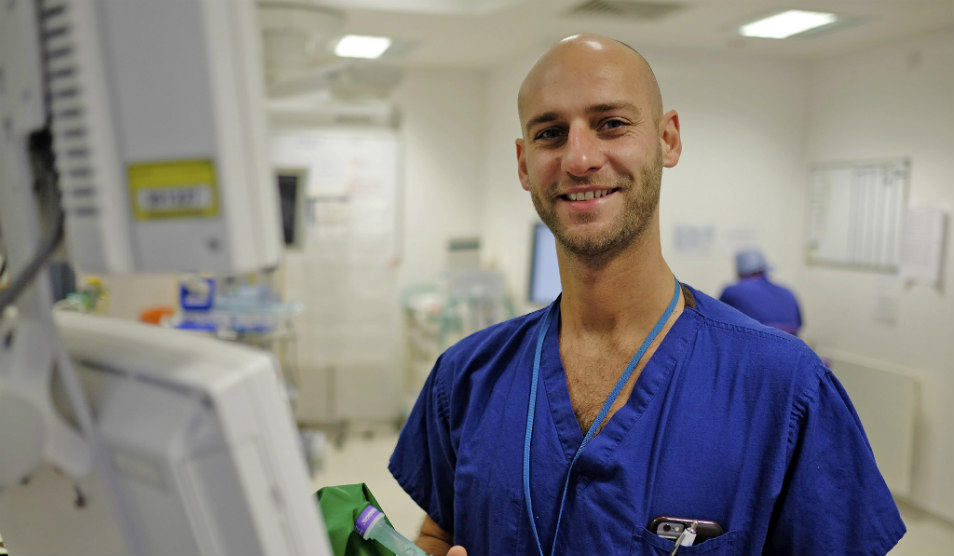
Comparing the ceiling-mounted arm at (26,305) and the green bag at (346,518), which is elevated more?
the ceiling-mounted arm at (26,305)

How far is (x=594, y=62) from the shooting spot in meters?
1.00

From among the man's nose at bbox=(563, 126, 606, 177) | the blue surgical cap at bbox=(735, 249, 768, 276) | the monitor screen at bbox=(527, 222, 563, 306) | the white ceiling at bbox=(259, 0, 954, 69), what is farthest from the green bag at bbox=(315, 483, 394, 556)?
the monitor screen at bbox=(527, 222, 563, 306)

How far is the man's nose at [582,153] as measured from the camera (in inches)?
38.1

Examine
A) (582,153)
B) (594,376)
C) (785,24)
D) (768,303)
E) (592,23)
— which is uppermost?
(592,23)

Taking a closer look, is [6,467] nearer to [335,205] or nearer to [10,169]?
[10,169]

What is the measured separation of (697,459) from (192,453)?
2.27 feet

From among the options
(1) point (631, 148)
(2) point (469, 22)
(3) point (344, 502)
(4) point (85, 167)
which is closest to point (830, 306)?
(2) point (469, 22)

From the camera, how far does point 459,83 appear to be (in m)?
5.04

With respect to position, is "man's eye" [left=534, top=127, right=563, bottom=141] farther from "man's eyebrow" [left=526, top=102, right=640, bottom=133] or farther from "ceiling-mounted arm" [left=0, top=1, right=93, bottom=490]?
"ceiling-mounted arm" [left=0, top=1, right=93, bottom=490]

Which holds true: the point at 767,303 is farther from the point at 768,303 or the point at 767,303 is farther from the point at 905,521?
the point at 905,521

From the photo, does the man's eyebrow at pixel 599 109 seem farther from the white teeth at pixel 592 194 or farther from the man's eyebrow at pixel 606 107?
the white teeth at pixel 592 194

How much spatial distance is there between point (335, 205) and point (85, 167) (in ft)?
13.2

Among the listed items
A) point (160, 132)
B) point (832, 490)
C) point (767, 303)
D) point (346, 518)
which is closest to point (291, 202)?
point (767, 303)

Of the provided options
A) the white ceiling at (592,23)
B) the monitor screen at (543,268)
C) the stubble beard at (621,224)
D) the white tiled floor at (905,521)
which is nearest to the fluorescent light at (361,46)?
the white ceiling at (592,23)
